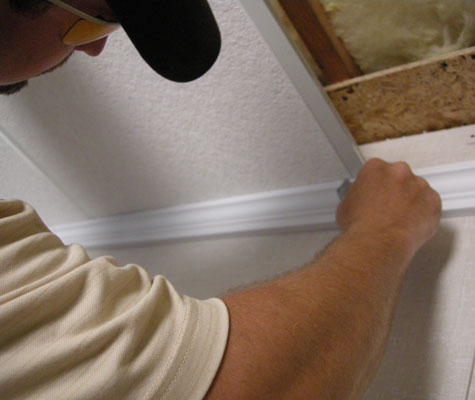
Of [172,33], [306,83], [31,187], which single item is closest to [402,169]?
[306,83]

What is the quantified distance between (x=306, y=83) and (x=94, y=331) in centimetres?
55

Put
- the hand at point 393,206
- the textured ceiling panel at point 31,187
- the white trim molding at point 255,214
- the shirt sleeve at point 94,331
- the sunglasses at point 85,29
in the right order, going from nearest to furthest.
Result: the shirt sleeve at point 94,331 < the sunglasses at point 85,29 < the hand at point 393,206 < the white trim molding at point 255,214 < the textured ceiling panel at point 31,187

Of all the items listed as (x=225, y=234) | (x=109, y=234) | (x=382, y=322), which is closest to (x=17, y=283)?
(x=382, y=322)

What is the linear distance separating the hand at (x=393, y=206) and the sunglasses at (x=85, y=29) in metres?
0.43

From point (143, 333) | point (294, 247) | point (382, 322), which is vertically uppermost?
point (143, 333)

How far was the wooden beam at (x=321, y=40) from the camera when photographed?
82cm

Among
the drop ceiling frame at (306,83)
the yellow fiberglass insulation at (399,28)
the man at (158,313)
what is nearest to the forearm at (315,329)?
the man at (158,313)

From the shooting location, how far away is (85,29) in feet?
1.67

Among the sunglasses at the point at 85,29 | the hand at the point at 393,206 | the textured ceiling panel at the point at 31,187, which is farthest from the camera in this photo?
the textured ceiling panel at the point at 31,187

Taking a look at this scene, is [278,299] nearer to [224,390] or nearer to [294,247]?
[224,390]

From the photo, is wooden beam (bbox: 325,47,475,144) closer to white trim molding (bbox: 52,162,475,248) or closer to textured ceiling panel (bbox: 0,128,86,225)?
white trim molding (bbox: 52,162,475,248)

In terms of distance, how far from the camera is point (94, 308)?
0.38m

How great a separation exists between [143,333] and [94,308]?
5 cm

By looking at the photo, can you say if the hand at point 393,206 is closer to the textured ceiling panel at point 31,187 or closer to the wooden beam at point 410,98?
the wooden beam at point 410,98
